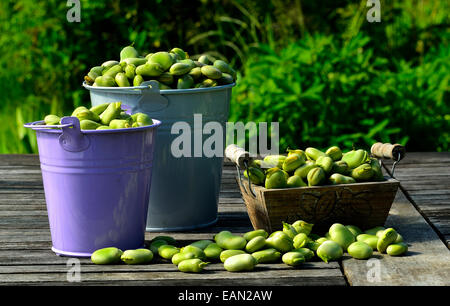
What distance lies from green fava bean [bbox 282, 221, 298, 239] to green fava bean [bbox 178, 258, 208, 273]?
1.06 feet

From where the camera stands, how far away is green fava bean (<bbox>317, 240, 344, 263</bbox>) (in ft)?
6.29

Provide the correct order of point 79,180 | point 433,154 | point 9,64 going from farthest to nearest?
point 9,64 < point 433,154 < point 79,180

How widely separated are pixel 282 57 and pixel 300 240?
2.03 meters

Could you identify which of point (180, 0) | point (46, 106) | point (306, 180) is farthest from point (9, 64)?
point (306, 180)

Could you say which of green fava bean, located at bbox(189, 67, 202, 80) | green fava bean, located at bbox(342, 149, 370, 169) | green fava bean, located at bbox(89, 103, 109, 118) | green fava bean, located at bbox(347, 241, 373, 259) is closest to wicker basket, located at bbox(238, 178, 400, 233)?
green fava bean, located at bbox(342, 149, 370, 169)

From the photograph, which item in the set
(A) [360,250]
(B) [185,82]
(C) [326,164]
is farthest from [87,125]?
(A) [360,250]

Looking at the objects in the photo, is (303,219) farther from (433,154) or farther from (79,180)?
(433,154)

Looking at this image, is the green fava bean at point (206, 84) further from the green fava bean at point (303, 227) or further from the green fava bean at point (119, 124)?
the green fava bean at point (303, 227)

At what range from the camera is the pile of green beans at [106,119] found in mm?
1986

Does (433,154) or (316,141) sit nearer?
(433,154)

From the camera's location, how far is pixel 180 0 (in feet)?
16.7

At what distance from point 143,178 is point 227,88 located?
0.52m

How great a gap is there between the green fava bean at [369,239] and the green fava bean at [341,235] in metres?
0.03

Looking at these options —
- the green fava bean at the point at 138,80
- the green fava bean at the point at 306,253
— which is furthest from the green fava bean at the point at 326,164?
the green fava bean at the point at 138,80
